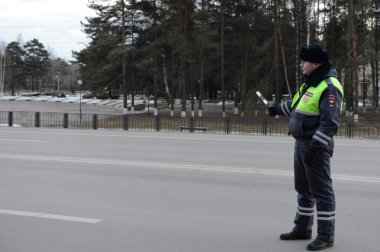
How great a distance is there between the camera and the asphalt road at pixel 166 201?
5.27 meters

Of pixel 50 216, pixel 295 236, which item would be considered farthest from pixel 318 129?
pixel 50 216

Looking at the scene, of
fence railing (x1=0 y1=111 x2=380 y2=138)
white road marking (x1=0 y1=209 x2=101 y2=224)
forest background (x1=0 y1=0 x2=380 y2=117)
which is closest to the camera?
white road marking (x1=0 y1=209 x2=101 y2=224)

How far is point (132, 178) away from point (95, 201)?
6.39 ft

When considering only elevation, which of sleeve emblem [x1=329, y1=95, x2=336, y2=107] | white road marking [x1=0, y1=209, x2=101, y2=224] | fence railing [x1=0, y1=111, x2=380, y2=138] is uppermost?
sleeve emblem [x1=329, y1=95, x2=336, y2=107]

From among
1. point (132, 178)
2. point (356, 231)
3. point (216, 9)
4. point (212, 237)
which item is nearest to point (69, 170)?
point (132, 178)

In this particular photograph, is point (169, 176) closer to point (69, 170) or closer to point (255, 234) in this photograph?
point (69, 170)

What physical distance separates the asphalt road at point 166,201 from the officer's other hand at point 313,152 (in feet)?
3.23

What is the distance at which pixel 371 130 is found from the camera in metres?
21.7

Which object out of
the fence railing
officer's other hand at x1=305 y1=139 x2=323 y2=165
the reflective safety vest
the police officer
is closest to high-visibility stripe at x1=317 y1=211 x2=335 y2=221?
the police officer

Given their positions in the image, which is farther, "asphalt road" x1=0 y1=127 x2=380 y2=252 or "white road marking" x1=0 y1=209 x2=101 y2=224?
"white road marking" x1=0 y1=209 x2=101 y2=224

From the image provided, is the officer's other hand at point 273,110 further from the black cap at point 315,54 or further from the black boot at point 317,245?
the black boot at point 317,245

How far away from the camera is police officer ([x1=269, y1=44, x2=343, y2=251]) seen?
15.3 ft

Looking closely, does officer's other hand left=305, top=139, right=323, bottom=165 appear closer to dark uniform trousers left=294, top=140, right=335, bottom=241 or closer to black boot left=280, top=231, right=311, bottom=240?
dark uniform trousers left=294, top=140, right=335, bottom=241

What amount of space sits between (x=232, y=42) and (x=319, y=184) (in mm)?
39734
